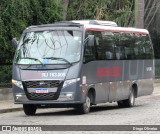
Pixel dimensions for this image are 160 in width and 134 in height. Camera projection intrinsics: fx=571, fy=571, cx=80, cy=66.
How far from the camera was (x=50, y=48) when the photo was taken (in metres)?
18.9

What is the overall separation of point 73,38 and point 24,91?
2.39m

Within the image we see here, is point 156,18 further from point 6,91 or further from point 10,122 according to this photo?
point 10,122

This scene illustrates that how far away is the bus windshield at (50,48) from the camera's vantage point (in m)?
18.6

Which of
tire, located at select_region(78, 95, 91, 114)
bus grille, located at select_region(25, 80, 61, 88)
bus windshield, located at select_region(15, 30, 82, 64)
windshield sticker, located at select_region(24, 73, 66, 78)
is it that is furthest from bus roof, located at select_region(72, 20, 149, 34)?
tire, located at select_region(78, 95, 91, 114)

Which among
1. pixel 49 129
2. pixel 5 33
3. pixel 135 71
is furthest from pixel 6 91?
pixel 49 129

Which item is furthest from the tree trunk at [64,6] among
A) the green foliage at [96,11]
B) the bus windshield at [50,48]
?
the bus windshield at [50,48]

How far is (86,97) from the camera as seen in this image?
1886 centimetres

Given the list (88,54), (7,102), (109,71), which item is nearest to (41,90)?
(88,54)

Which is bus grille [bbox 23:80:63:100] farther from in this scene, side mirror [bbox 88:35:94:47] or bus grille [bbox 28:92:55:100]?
side mirror [bbox 88:35:94:47]

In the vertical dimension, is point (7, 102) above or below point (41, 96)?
below

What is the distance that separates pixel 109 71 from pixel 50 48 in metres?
2.95

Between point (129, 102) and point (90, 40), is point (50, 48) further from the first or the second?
point (129, 102)

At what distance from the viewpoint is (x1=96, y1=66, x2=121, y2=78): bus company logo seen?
2005 centimetres

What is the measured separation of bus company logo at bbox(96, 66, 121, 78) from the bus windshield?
1.64 m
